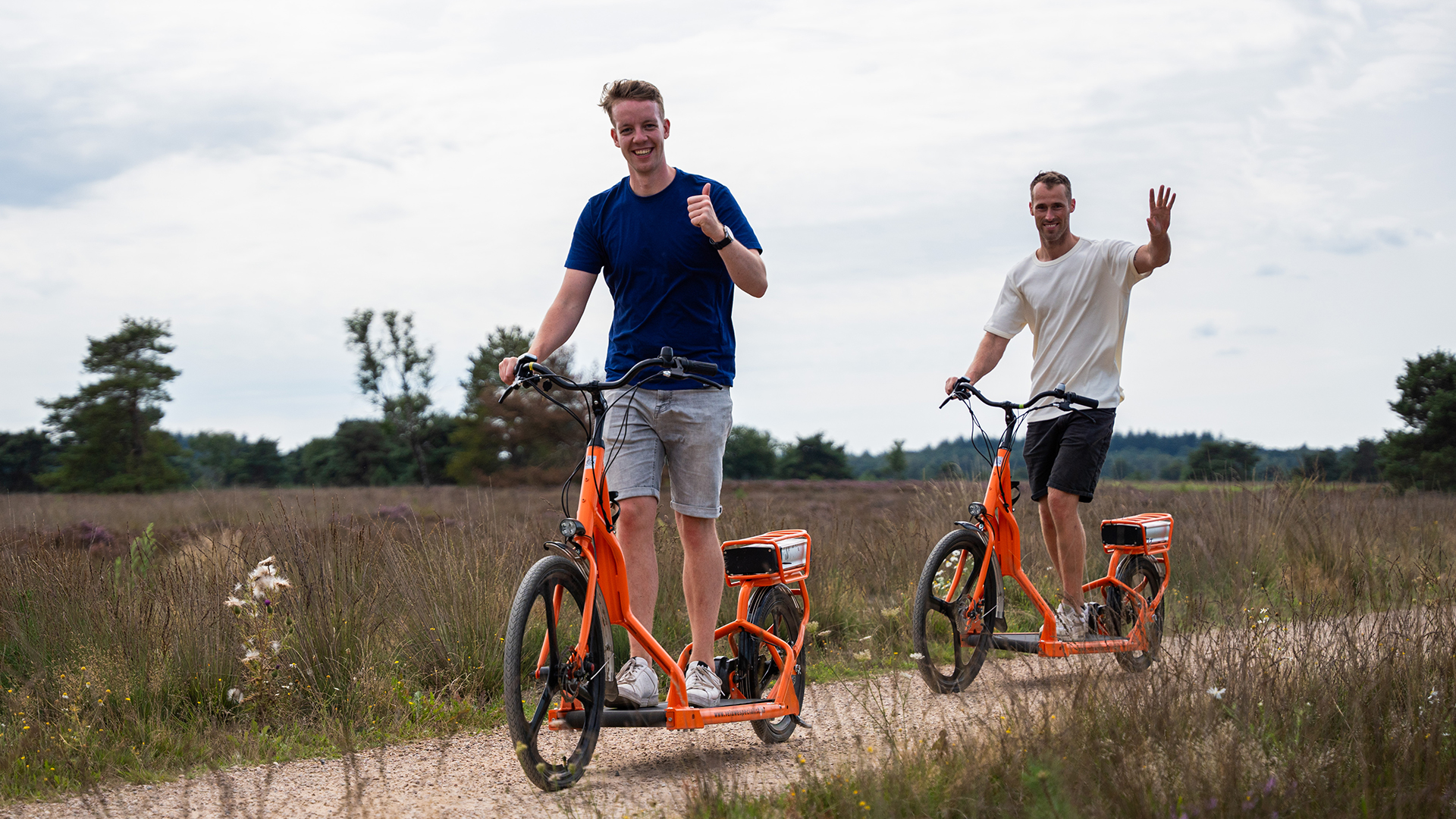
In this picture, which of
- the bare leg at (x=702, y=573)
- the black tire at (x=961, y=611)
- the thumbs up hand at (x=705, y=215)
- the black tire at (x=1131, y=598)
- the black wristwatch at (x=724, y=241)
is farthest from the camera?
the black tire at (x=1131, y=598)

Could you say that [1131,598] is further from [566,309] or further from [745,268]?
[566,309]

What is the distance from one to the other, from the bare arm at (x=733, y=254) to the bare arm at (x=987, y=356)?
2287 millimetres

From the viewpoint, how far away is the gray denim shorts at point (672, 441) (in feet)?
12.8

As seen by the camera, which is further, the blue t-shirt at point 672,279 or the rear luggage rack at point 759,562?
the rear luggage rack at point 759,562

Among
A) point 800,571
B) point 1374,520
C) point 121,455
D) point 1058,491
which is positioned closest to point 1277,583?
point 1374,520

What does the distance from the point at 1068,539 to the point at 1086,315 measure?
3.84ft

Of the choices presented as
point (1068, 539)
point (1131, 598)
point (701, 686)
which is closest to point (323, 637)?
point (701, 686)

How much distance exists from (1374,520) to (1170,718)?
8436 millimetres

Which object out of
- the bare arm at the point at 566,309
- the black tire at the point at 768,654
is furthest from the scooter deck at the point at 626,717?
the bare arm at the point at 566,309

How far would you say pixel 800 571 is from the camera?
442 cm

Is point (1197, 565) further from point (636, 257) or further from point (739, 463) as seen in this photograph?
point (739, 463)

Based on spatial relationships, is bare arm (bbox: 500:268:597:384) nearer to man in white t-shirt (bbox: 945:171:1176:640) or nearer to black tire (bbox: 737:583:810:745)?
black tire (bbox: 737:583:810:745)

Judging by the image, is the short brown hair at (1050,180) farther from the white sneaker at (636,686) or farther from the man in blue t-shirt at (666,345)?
the white sneaker at (636,686)

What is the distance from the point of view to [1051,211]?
558 cm
